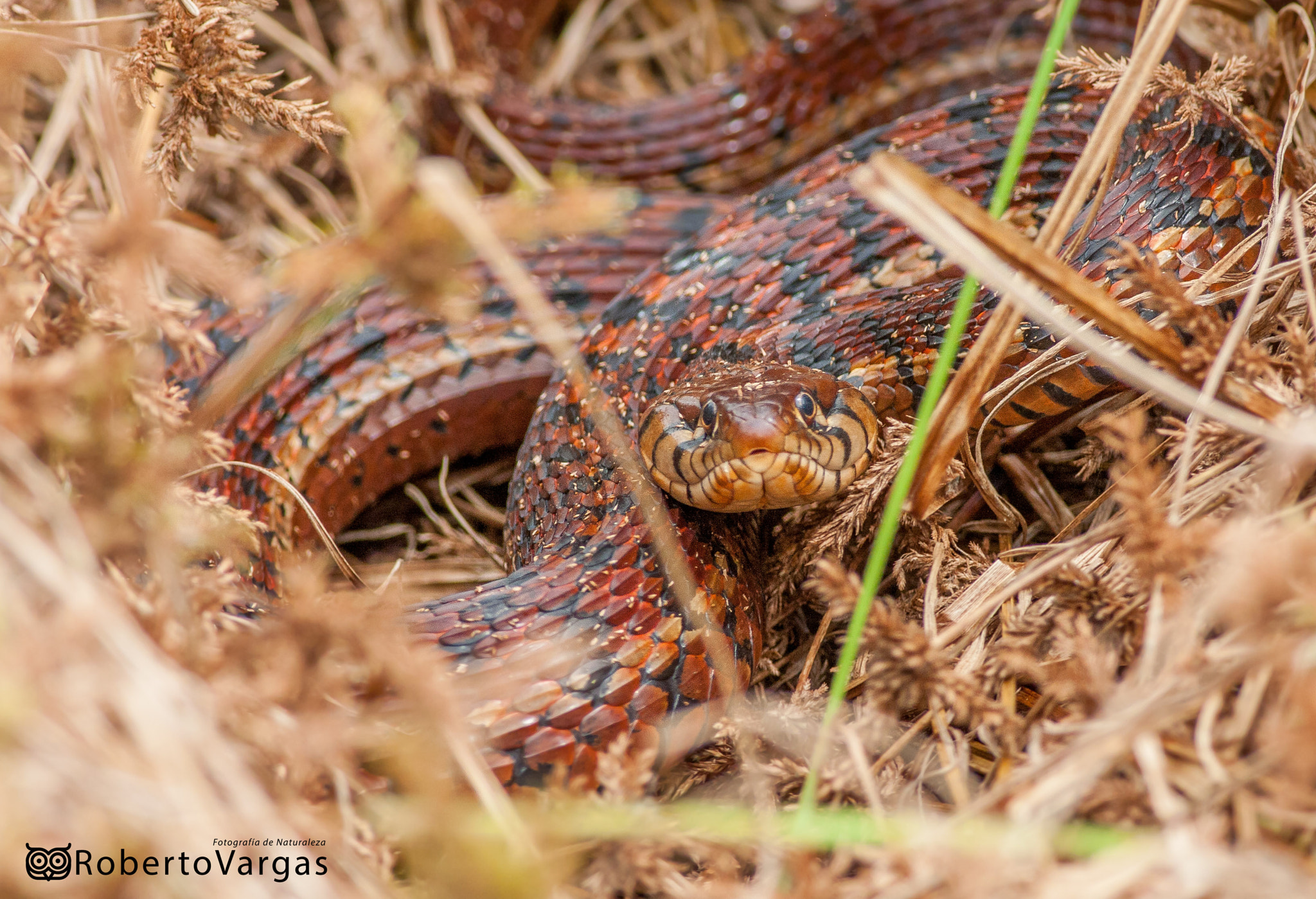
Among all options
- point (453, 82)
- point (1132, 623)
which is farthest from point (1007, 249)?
point (453, 82)

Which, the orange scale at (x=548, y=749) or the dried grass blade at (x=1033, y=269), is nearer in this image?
the dried grass blade at (x=1033, y=269)

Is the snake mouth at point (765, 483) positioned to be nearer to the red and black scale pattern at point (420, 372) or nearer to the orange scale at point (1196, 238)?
the orange scale at point (1196, 238)

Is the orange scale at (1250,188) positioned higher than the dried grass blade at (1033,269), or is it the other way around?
the orange scale at (1250,188)

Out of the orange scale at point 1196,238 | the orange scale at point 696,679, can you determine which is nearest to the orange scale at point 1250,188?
→ the orange scale at point 1196,238

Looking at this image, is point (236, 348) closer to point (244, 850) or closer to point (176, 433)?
point (176, 433)

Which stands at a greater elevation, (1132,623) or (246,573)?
(246,573)

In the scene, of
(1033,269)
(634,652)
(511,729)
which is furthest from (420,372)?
(1033,269)
